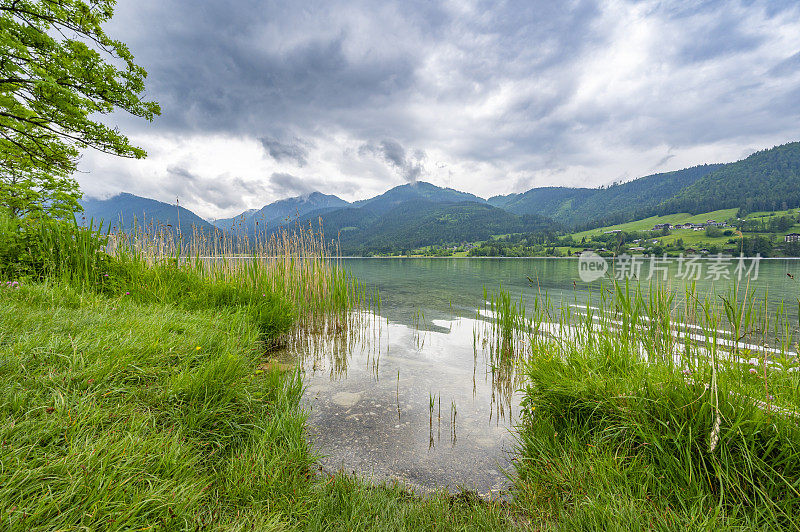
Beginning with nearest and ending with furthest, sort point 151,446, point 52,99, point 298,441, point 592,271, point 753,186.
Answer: point 151,446, point 298,441, point 52,99, point 592,271, point 753,186

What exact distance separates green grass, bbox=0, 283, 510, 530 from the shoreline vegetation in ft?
0.04

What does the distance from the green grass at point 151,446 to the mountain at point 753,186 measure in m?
130

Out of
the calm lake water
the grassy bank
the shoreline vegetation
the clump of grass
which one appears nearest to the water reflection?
the calm lake water

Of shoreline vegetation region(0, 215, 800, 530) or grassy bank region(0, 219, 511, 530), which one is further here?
shoreline vegetation region(0, 215, 800, 530)

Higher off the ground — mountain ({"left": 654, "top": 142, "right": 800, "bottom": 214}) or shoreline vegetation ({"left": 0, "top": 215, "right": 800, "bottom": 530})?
mountain ({"left": 654, "top": 142, "right": 800, "bottom": 214})

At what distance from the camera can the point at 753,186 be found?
108 m

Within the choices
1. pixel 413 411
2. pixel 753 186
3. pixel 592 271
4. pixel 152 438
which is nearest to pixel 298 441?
pixel 152 438

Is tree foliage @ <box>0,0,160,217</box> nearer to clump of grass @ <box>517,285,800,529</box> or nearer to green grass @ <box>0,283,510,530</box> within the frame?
green grass @ <box>0,283,510,530</box>

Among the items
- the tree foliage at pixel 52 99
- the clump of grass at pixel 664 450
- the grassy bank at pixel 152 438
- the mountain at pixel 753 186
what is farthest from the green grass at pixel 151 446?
the mountain at pixel 753 186

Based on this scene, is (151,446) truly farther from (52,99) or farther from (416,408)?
(52,99)

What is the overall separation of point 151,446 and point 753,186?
555ft

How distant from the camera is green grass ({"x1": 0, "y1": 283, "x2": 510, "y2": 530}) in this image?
1483 millimetres

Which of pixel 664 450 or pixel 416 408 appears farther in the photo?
pixel 416 408

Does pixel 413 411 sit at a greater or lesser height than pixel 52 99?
lesser
